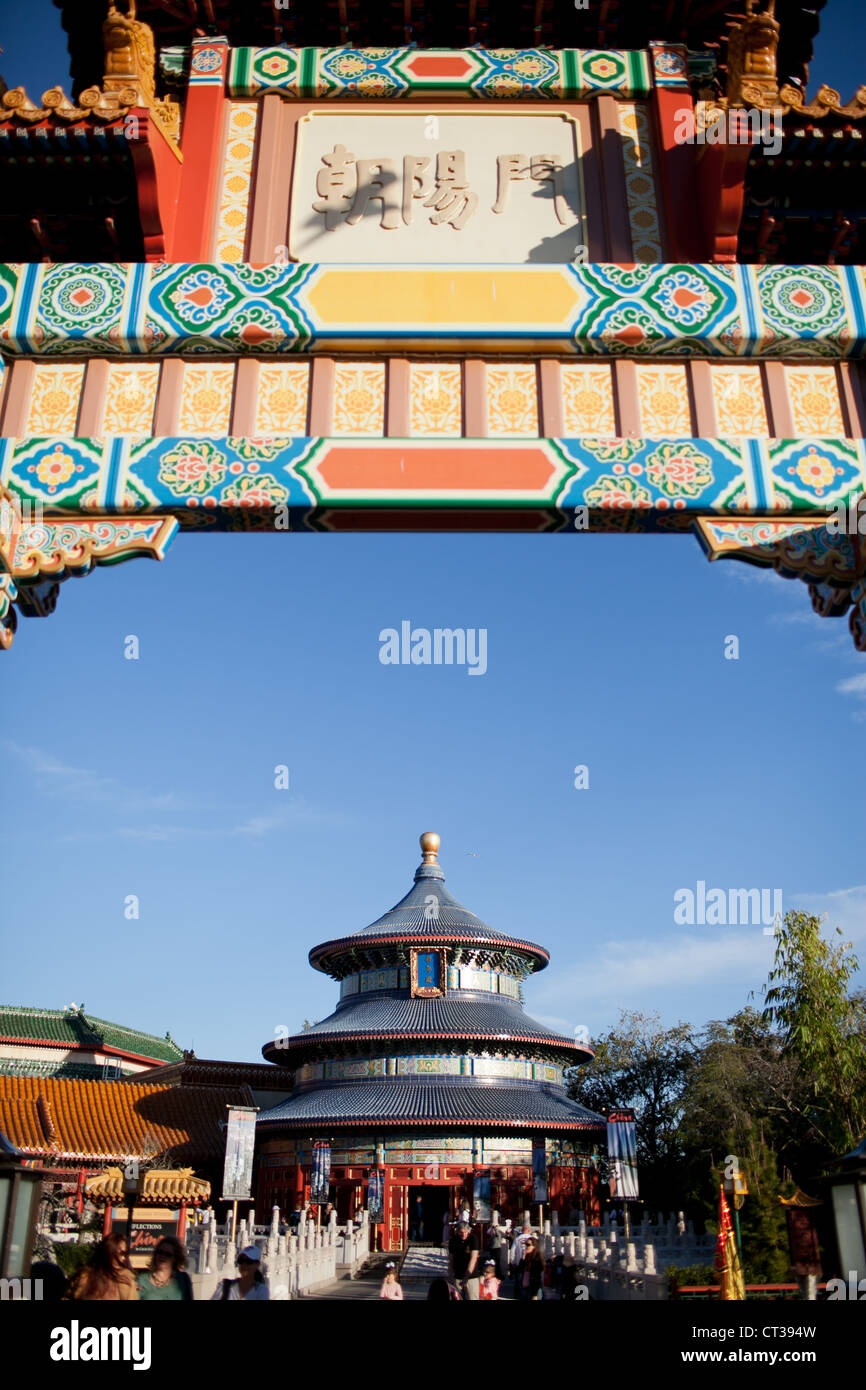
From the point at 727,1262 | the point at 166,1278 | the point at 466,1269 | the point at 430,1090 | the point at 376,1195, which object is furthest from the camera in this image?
the point at 430,1090

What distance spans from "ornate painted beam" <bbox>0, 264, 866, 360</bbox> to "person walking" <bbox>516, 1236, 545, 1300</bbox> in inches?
455

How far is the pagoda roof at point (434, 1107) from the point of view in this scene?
24.5 meters

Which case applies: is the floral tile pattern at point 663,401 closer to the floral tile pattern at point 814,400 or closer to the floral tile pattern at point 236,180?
the floral tile pattern at point 814,400

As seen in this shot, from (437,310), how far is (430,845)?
31.2 m

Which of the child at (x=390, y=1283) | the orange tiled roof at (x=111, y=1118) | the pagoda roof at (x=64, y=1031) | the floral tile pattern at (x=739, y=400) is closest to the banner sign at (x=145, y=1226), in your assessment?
the child at (x=390, y=1283)

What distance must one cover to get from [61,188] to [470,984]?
87.2 ft

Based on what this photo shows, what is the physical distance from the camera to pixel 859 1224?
4012mm

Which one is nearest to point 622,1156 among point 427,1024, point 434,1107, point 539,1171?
point 539,1171

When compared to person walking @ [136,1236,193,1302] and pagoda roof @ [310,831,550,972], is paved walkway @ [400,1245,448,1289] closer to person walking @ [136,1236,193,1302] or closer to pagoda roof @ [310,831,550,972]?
pagoda roof @ [310,831,550,972]

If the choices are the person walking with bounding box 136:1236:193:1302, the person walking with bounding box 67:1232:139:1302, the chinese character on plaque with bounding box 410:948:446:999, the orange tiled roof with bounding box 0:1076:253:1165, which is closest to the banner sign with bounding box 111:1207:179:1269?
the person walking with bounding box 136:1236:193:1302

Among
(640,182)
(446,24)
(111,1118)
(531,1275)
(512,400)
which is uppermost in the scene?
(446,24)

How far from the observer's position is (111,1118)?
91.6ft

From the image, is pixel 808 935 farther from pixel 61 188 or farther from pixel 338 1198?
pixel 61 188

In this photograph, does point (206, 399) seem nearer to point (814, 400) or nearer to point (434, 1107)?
point (814, 400)
